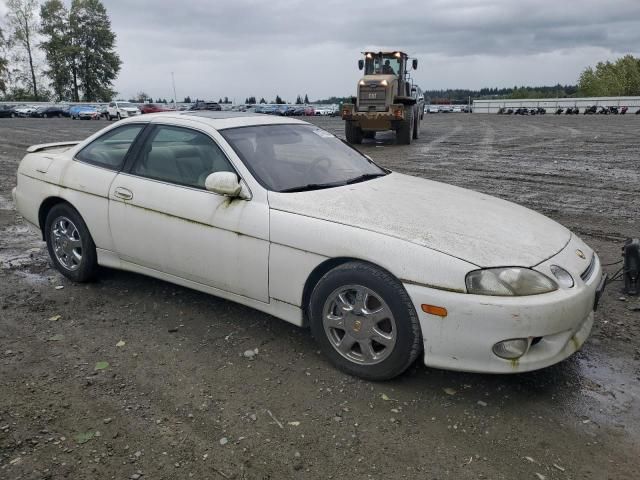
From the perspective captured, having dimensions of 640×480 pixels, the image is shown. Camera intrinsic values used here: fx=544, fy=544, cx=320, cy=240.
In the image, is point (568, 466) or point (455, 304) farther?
point (455, 304)

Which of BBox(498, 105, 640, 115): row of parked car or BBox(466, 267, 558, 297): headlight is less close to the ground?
BBox(466, 267, 558, 297): headlight

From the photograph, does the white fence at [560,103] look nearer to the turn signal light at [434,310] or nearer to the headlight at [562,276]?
the headlight at [562,276]

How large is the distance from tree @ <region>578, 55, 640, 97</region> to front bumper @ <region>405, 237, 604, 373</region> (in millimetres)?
108873

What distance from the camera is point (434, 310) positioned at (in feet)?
9.27

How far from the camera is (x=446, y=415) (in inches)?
113

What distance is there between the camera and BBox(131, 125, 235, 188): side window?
3.82m

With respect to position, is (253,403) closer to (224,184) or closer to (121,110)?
(224,184)

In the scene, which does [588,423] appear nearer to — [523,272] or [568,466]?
[568,466]

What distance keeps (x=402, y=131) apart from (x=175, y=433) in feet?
54.7

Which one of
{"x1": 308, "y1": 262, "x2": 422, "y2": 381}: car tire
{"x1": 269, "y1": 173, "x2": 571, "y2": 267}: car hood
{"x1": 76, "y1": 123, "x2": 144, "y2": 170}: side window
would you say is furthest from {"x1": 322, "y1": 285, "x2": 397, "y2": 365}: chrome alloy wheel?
{"x1": 76, "y1": 123, "x2": 144, "y2": 170}: side window

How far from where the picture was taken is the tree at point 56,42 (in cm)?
7175

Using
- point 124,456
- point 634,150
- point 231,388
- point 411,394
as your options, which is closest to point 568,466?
point 411,394

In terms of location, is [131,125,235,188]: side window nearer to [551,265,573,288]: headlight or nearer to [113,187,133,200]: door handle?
[113,187,133,200]: door handle

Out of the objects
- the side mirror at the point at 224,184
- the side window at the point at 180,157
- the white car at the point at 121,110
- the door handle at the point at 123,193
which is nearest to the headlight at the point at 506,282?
the side mirror at the point at 224,184
